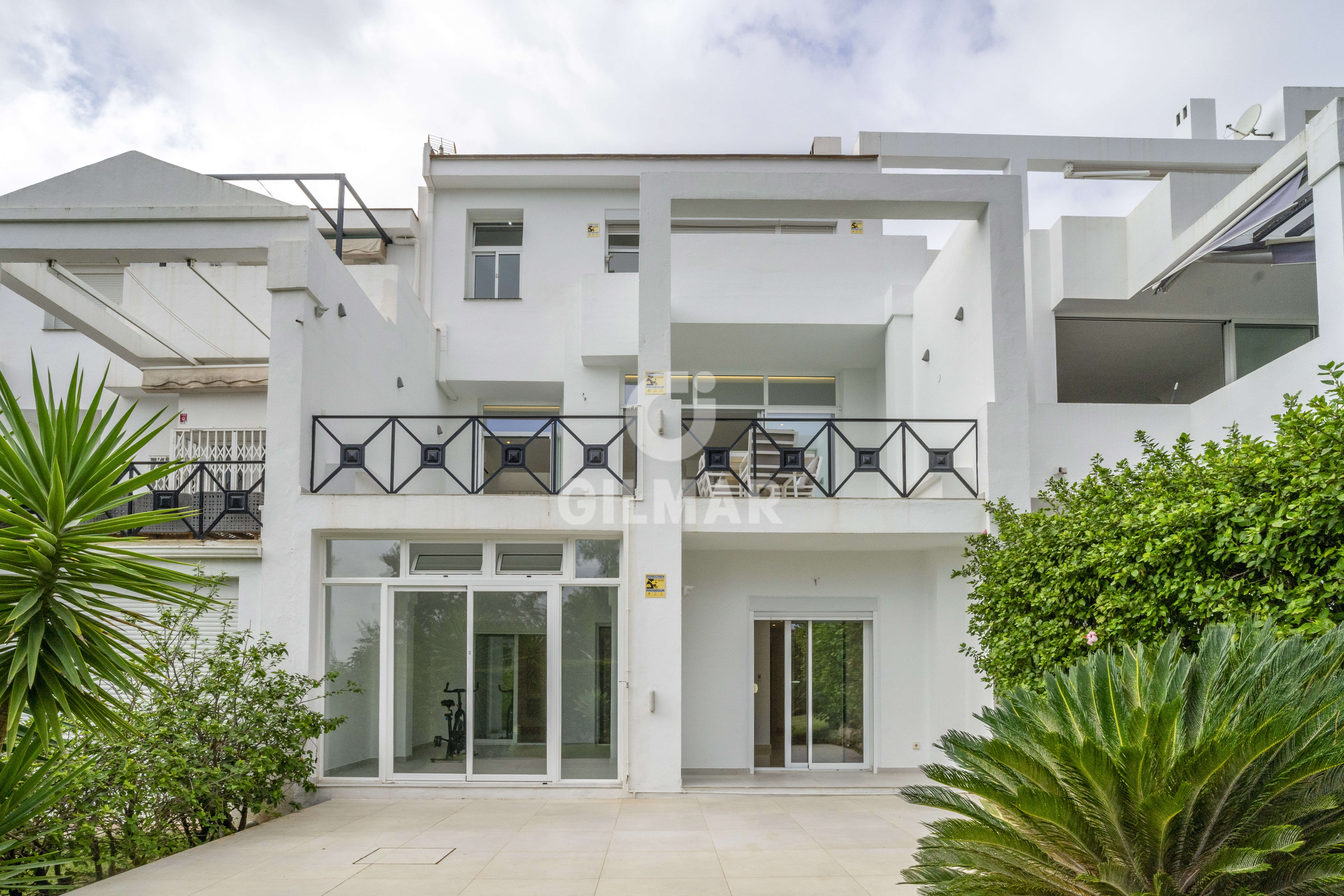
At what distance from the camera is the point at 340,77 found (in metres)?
12.5

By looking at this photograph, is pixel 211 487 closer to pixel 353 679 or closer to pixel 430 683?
pixel 353 679

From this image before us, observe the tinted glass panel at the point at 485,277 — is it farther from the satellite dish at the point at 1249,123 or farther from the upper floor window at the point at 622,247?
the satellite dish at the point at 1249,123

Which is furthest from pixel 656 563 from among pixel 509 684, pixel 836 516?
pixel 509 684

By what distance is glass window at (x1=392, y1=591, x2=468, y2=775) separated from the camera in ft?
30.9

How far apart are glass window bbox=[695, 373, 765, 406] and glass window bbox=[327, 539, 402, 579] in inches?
208

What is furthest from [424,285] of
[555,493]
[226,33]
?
[555,493]

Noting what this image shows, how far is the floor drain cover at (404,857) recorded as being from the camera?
21.7 feet

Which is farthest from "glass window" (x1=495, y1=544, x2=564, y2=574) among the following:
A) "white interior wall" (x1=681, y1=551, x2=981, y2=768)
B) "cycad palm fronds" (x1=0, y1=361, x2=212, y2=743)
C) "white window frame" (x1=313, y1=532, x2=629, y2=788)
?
"cycad palm fronds" (x1=0, y1=361, x2=212, y2=743)

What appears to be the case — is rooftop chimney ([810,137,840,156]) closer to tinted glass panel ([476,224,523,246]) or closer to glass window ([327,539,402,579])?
tinted glass panel ([476,224,523,246])

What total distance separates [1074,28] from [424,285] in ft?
32.9

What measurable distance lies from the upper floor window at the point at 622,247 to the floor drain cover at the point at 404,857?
30.9 feet

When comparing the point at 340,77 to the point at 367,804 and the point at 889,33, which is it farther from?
the point at 367,804

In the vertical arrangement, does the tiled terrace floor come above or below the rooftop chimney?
below

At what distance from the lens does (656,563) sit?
30.4 feet
